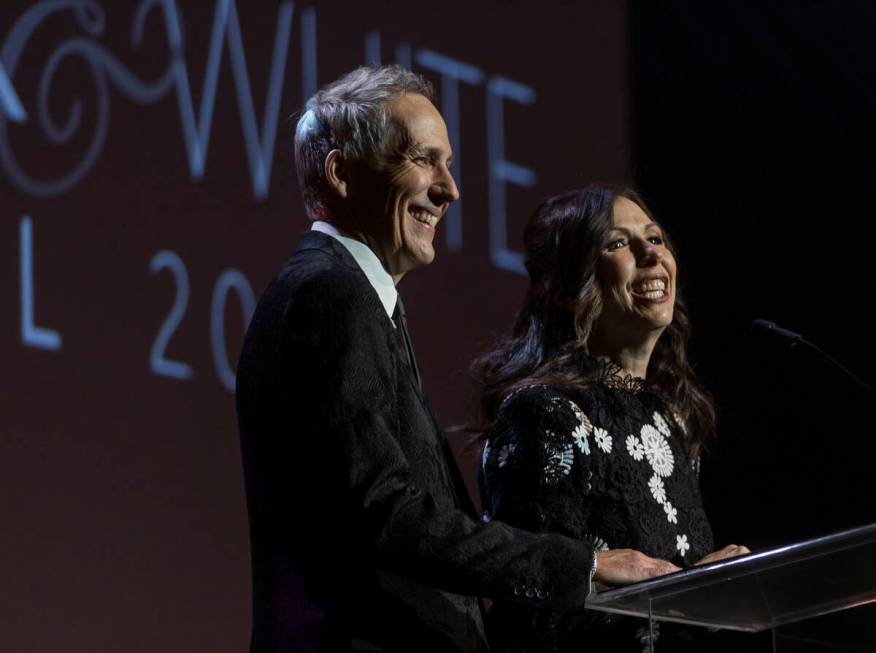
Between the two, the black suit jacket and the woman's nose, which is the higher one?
the woman's nose

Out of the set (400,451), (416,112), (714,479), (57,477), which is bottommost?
(714,479)

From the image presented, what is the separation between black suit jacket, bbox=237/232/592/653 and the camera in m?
1.76

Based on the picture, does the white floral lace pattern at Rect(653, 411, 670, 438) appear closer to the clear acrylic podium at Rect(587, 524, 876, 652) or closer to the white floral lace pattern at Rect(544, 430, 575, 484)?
the white floral lace pattern at Rect(544, 430, 575, 484)

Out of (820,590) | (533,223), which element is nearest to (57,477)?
(533,223)

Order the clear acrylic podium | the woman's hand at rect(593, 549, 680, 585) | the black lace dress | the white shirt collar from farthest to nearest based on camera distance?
1. the black lace dress
2. the white shirt collar
3. the woman's hand at rect(593, 549, 680, 585)
4. the clear acrylic podium

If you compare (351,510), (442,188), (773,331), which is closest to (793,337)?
(773,331)

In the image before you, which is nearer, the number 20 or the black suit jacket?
the black suit jacket

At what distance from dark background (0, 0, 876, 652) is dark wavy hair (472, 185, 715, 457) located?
506 mm

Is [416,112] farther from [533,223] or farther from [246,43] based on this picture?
[246,43]

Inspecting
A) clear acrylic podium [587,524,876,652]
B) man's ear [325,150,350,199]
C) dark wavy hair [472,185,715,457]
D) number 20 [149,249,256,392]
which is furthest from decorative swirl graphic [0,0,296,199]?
clear acrylic podium [587,524,876,652]

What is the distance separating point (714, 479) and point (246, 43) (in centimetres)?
208

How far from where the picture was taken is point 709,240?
461cm

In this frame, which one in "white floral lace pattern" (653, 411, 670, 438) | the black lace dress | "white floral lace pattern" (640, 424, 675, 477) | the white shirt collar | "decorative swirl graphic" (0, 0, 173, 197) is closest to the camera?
the white shirt collar

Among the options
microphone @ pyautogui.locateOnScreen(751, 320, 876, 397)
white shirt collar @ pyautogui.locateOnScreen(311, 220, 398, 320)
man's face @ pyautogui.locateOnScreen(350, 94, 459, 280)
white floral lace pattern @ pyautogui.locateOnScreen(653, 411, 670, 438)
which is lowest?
white floral lace pattern @ pyautogui.locateOnScreen(653, 411, 670, 438)
